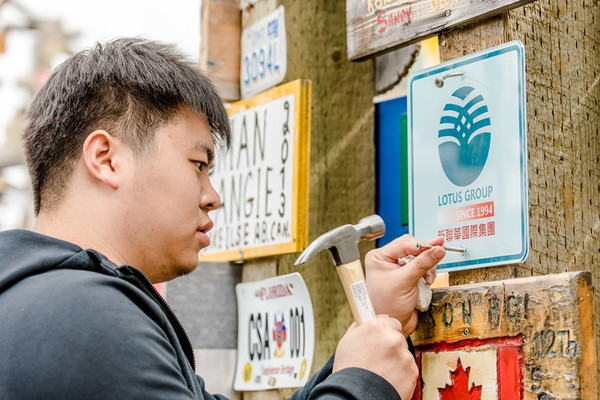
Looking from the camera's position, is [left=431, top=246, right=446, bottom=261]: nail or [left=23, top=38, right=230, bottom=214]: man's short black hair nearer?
[left=23, top=38, right=230, bottom=214]: man's short black hair

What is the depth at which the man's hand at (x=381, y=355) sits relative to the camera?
194 cm

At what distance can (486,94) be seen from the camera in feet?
7.20

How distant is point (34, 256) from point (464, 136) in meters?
1.10

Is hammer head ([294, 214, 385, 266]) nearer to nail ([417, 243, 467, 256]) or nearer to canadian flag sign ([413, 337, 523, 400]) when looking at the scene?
nail ([417, 243, 467, 256])

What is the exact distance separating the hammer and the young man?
75 mm

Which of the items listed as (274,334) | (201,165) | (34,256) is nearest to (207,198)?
(201,165)

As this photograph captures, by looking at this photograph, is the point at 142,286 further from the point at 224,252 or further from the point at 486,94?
the point at 224,252

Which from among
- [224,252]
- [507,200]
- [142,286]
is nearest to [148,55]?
[142,286]

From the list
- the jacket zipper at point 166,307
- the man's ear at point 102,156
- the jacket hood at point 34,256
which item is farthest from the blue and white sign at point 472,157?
the jacket hood at point 34,256

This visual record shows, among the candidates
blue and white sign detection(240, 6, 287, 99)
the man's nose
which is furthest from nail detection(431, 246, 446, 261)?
blue and white sign detection(240, 6, 287, 99)

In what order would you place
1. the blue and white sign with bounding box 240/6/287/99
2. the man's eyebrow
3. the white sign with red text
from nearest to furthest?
the man's eyebrow → the white sign with red text → the blue and white sign with bounding box 240/6/287/99

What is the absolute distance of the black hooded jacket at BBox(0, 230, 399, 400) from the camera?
1519mm

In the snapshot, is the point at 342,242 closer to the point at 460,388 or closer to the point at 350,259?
the point at 350,259

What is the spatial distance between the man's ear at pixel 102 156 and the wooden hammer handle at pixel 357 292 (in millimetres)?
591
